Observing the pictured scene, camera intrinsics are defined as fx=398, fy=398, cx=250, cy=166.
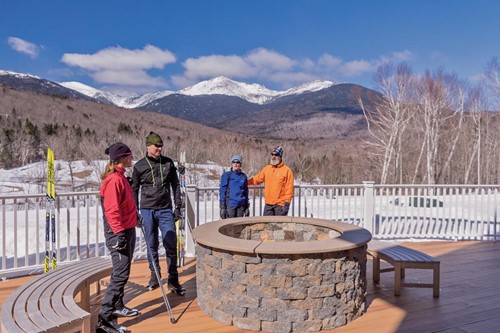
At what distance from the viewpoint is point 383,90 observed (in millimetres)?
25594

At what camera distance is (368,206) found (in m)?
6.94

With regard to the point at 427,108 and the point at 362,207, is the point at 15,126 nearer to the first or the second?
the point at 427,108

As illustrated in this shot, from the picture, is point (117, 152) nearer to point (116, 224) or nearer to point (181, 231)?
point (116, 224)

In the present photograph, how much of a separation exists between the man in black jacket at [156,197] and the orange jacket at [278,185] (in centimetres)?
153

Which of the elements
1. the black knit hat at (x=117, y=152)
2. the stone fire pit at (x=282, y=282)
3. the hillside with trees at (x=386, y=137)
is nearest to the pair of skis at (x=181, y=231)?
the stone fire pit at (x=282, y=282)

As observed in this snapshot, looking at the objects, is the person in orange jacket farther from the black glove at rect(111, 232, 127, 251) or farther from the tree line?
the tree line

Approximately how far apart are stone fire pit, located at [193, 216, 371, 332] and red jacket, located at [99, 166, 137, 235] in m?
0.72

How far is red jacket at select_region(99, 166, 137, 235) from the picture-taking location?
321 centimetres

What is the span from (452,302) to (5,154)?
40.3m

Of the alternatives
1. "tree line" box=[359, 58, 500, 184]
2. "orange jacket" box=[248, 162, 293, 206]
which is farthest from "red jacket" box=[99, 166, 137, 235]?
"tree line" box=[359, 58, 500, 184]

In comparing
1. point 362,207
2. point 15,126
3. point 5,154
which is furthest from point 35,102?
point 362,207

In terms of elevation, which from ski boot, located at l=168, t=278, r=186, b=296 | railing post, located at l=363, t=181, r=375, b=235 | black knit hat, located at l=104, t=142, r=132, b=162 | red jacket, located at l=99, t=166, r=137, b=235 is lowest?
ski boot, located at l=168, t=278, r=186, b=296

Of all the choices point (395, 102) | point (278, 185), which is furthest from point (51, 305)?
point (395, 102)

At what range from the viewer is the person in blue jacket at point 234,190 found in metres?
5.50
